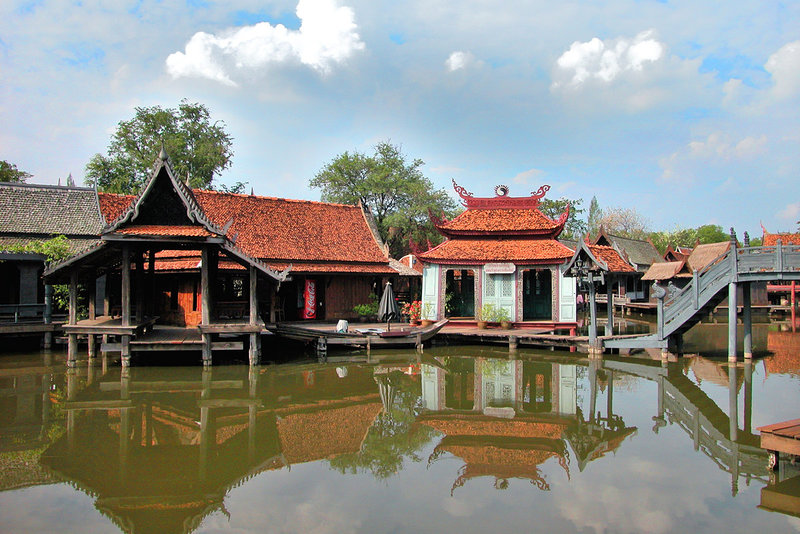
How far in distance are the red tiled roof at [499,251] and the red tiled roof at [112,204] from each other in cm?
1104

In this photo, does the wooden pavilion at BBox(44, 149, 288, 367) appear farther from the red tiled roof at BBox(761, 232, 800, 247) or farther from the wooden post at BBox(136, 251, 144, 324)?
the red tiled roof at BBox(761, 232, 800, 247)

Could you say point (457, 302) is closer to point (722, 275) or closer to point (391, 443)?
point (722, 275)

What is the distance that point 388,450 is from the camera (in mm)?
8180

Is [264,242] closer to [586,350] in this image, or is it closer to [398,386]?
[398,386]

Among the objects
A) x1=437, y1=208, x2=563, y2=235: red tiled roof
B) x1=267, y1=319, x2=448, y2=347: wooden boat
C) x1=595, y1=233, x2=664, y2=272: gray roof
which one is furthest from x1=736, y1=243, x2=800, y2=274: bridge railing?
x1=595, y1=233, x2=664, y2=272: gray roof

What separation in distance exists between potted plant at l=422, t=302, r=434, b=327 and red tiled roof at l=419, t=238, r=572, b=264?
1.58 metres

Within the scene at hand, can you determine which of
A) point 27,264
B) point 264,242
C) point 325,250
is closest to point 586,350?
point 325,250

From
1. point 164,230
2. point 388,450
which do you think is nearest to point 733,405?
point 388,450

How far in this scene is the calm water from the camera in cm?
594

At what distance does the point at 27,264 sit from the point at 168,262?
155 inches

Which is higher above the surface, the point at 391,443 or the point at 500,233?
the point at 500,233

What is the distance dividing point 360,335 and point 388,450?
8219 mm

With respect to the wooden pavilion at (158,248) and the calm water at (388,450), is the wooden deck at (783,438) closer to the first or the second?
the calm water at (388,450)

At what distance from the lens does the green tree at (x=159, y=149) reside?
3222 centimetres
